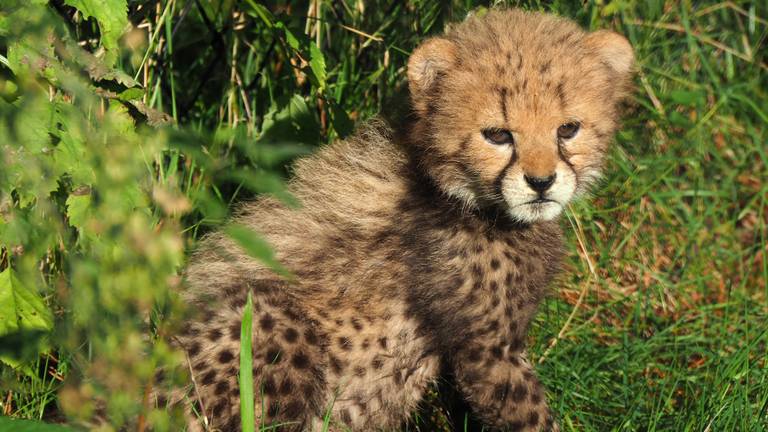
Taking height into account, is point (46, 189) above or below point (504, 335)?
above

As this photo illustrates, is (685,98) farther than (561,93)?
Yes

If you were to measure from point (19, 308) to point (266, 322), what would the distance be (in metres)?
0.64

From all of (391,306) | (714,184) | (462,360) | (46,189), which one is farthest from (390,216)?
(714,184)

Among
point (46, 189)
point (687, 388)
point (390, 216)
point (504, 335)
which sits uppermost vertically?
point (46, 189)

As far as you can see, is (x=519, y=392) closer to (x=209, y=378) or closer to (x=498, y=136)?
(x=498, y=136)

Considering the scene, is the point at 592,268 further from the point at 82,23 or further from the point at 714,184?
the point at 82,23

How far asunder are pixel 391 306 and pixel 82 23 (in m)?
1.51

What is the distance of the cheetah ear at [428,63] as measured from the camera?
2.83 metres

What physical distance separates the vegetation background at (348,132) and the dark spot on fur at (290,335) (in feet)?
1.11

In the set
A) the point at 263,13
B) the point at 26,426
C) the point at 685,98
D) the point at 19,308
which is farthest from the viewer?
the point at 685,98

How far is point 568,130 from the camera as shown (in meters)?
2.77

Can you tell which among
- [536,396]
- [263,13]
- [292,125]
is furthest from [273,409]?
[292,125]

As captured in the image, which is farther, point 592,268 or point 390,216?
point 592,268

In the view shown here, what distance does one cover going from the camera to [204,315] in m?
2.70
